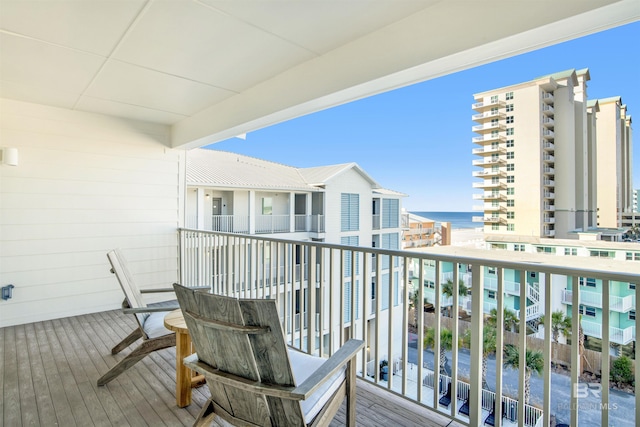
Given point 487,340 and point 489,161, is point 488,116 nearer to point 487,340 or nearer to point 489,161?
point 489,161

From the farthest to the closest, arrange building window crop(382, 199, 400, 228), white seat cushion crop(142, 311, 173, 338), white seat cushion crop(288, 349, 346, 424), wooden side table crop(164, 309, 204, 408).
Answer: building window crop(382, 199, 400, 228) < white seat cushion crop(142, 311, 173, 338) < wooden side table crop(164, 309, 204, 408) < white seat cushion crop(288, 349, 346, 424)

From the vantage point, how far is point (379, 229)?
13.4 m

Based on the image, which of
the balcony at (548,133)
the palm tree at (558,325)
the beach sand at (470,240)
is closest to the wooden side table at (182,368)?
the palm tree at (558,325)

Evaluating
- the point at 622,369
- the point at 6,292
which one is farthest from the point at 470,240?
the point at 6,292

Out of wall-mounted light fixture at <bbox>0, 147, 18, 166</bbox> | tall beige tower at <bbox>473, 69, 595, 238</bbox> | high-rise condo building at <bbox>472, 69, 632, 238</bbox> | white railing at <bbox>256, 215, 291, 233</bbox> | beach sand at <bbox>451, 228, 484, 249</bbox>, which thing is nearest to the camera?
wall-mounted light fixture at <bbox>0, 147, 18, 166</bbox>

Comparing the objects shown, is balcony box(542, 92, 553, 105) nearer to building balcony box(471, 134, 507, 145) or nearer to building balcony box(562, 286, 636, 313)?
building balcony box(471, 134, 507, 145)

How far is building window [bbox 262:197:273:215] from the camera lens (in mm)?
10945

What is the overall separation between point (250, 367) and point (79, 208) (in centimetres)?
409

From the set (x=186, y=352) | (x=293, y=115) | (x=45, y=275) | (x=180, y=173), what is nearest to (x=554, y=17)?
(x=293, y=115)

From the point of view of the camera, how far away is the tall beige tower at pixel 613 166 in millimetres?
5488

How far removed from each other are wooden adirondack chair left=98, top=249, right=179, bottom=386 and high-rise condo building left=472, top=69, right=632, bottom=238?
6612 mm

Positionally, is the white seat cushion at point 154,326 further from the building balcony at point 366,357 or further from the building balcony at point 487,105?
the building balcony at point 487,105

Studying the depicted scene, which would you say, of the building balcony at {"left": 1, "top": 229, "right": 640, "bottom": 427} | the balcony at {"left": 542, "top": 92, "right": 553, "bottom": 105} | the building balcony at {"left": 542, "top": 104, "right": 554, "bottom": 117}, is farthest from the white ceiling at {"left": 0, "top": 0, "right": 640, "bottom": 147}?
the balcony at {"left": 542, "top": 92, "right": 553, "bottom": 105}

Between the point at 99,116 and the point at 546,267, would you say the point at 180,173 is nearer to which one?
the point at 99,116
